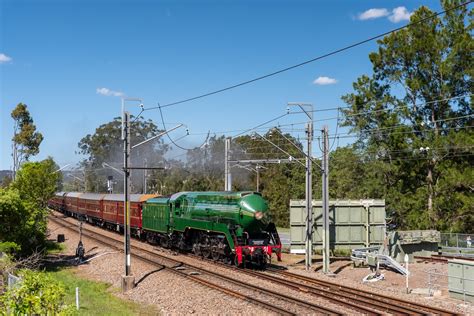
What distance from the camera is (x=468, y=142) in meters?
34.3

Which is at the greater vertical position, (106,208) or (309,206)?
(309,206)

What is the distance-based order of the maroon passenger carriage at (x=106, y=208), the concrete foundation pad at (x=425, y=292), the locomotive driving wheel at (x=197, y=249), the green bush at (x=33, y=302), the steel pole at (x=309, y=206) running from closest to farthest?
the green bush at (x=33, y=302)
the concrete foundation pad at (x=425, y=292)
the steel pole at (x=309, y=206)
the locomotive driving wheel at (x=197, y=249)
the maroon passenger carriage at (x=106, y=208)

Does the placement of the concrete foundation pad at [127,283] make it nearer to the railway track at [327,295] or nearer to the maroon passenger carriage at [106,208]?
the railway track at [327,295]

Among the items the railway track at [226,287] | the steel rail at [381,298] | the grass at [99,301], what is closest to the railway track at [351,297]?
the steel rail at [381,298]

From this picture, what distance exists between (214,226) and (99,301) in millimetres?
8164

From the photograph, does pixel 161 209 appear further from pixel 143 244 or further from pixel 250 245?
pixel 250 245

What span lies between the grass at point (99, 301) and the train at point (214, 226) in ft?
20.0

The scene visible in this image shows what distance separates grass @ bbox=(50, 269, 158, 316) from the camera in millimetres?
15445

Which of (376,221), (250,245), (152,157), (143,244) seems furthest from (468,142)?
(152,157)

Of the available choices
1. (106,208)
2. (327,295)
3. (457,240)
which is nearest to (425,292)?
(327,295)

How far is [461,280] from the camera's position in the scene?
17.4 metres

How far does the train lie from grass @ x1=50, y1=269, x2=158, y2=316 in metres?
6.08

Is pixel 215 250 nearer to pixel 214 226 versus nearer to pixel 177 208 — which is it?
pixel 214 226

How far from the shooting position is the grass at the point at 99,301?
15.4m
